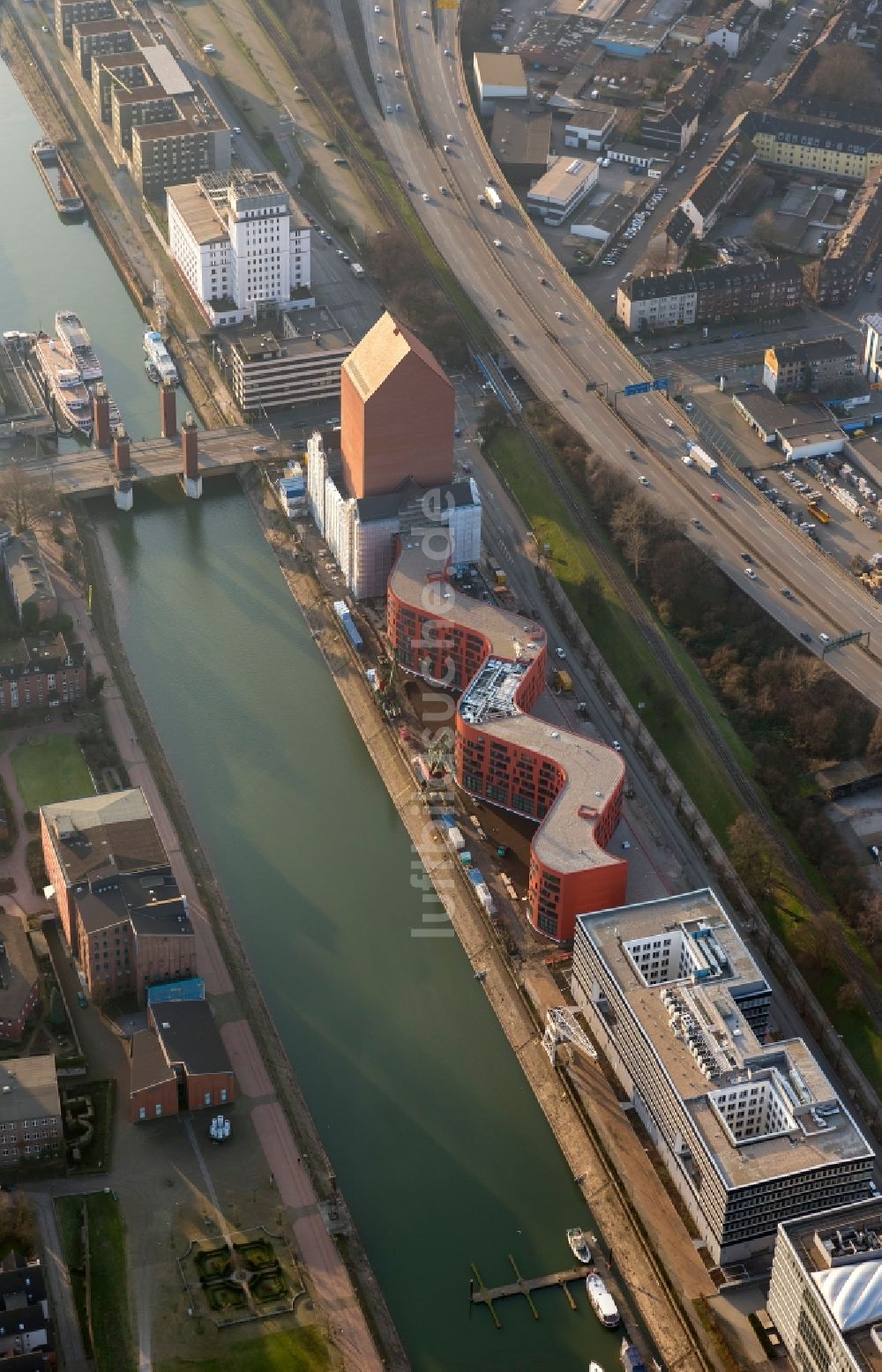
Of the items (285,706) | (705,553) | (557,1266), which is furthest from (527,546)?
A: (557,1266)

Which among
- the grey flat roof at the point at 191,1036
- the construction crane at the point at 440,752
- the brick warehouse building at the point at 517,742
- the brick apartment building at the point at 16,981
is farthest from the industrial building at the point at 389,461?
the grey flat roof at the point at 191,1036

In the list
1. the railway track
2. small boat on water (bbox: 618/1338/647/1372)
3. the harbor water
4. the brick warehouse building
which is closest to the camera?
small boat on water (bbox: 618/1338/647/1372)

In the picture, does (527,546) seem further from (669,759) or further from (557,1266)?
(557,1266)

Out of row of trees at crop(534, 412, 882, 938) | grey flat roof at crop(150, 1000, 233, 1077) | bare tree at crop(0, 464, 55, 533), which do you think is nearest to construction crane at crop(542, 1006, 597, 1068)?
row of trees at crop(534, 412, 882, 938)

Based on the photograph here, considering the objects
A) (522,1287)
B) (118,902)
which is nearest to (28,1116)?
(118,902)

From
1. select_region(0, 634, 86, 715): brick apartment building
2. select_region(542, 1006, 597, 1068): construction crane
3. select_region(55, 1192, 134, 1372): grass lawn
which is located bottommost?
select_region(55, 1192, 134, 1372): grass lawn

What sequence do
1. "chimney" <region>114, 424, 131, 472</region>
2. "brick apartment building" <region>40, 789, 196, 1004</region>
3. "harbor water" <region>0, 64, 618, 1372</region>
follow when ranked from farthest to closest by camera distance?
1. "chimney" <region>114, 424, 131, 472</region>
2. "brick apartment building" <region>40, 789, 196, 1004</region>
3. "harbor water" <region>0, 64, 618, 1372</region>

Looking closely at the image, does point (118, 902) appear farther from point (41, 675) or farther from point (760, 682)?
point (760, 682)

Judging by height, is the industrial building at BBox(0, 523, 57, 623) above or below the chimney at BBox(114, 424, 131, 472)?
below

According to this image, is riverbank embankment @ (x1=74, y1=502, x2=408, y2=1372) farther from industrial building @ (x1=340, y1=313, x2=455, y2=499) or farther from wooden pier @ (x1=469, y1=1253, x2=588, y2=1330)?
industrial building @ (x1=340, y1=313, x2=455, y2=499)
